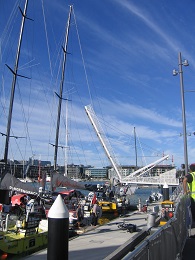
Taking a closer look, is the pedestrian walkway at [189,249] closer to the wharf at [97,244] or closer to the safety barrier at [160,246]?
the safety barrier at [160,246]

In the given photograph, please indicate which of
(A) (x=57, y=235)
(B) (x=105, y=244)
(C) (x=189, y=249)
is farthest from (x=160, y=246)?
(B) (x=105, y=244)

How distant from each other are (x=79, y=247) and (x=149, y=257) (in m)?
8.44

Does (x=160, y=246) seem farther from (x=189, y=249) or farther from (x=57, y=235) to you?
(x=189, y=249)

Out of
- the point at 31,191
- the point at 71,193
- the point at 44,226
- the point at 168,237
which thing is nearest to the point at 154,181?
the point at 71,193

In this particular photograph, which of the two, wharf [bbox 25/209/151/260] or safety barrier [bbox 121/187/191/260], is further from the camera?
wharf [bbox 25/209/151/260]

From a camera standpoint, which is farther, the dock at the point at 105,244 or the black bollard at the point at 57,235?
the dock at the point at 105,244

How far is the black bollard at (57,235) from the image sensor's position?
196 inches

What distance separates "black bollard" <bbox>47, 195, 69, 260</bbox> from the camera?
16.3ft

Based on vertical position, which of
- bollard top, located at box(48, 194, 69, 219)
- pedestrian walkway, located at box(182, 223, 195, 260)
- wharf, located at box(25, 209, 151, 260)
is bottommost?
wharf, located at box(25, 209, 151, 260)

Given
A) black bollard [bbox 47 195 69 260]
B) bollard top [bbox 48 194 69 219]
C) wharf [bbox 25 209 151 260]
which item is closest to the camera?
black bollard [bbox 47 195 69 260]

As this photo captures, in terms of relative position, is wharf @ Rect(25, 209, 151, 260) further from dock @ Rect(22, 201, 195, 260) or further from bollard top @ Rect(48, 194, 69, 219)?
bollard top @ Rect(48, 194, 69, 219)

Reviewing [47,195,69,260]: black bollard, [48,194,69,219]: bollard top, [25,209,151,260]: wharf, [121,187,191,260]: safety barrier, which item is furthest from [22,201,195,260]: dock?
[48,194,69,219]: bollard top

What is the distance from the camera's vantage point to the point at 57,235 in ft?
16.4

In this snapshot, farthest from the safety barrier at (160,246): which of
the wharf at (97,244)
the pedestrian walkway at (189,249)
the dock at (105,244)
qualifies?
the wharf at (97,244)
